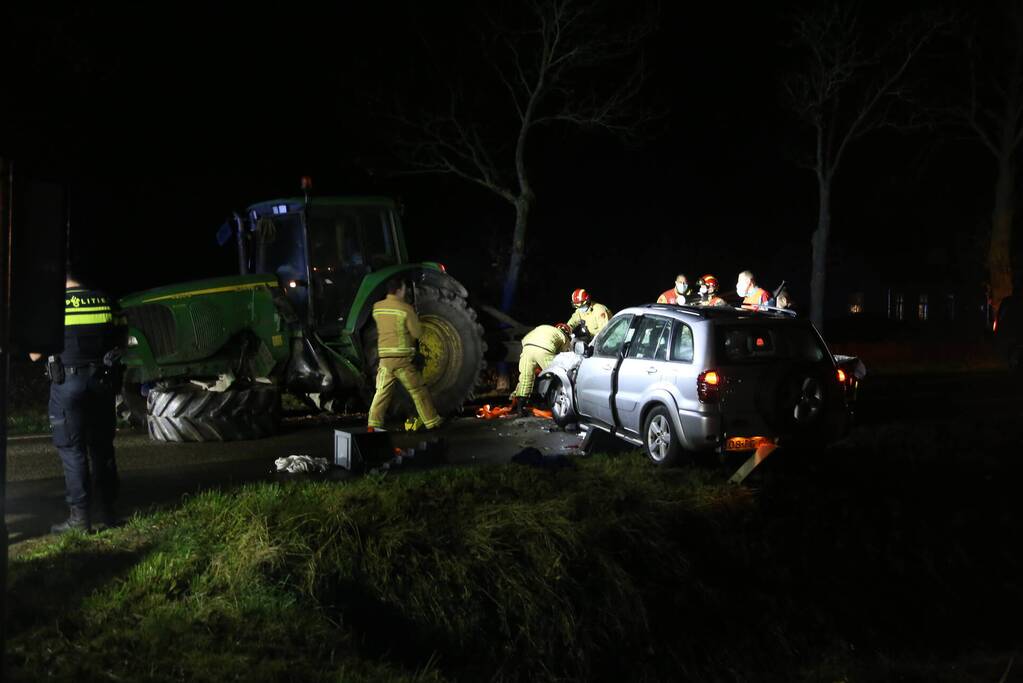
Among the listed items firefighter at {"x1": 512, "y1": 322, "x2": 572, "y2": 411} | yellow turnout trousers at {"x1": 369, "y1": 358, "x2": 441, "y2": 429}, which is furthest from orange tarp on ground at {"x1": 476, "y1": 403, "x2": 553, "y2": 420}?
yellow turnout trousers at {"x1": 369, "y1": 358, "x2": 441, "y2": 429}

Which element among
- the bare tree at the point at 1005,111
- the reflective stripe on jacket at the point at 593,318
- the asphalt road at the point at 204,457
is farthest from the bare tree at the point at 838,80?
the asphalt road at the point at 204,457

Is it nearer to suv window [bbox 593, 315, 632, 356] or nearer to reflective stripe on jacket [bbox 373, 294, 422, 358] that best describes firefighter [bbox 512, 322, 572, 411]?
suv window [bbox 593, 315, 632, 356]

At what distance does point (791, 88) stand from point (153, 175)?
14.1 metres

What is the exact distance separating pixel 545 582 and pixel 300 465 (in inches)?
133

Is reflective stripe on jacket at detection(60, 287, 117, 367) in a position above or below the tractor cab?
below

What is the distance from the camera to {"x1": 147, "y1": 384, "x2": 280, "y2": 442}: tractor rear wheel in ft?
36.9

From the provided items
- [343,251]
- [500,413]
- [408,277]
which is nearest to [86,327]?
[343,251]

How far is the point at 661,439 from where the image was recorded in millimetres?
10180

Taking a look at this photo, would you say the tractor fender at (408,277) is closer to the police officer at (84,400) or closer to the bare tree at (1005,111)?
the police officer at (84,400)

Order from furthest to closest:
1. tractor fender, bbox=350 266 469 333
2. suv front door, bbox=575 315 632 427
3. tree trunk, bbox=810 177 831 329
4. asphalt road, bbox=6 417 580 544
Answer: tree trunk, bbox=810 177 831 329, tractor fender, bbox=350 266 469 333, suv front door, bbox=575 315 632 427, asphalt road, bbox=6 417 580 544

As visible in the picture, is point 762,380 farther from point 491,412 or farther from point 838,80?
point 838,80

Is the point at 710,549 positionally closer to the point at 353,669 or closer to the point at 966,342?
the point at 353,669

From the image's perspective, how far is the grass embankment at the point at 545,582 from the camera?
223 inches

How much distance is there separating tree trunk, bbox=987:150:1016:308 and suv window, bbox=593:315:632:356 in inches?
716
